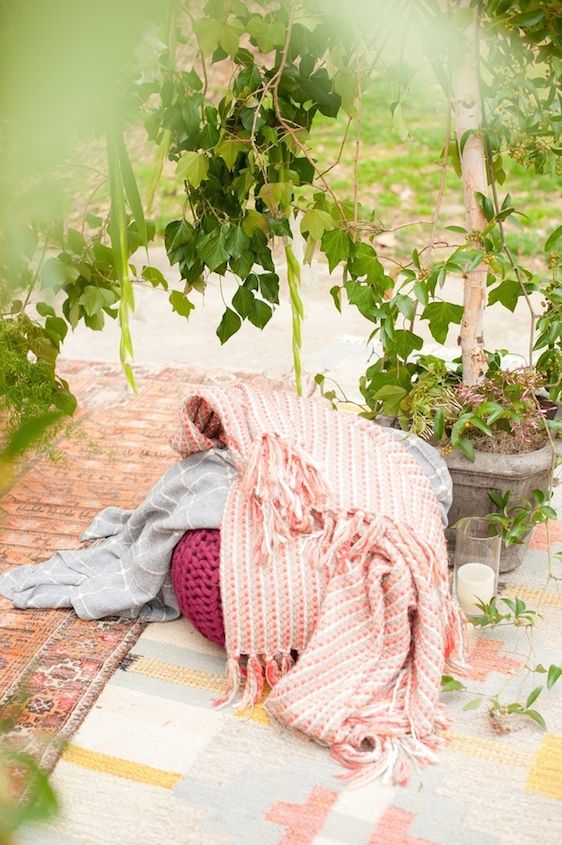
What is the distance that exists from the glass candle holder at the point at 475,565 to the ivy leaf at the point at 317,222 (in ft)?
1.94

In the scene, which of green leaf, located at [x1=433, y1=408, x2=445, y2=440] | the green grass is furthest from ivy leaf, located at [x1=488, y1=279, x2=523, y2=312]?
the green grass

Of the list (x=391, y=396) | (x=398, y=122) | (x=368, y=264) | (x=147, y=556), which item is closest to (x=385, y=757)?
(x=147, y=556)

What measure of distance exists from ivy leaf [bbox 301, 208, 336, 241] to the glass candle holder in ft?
1.94

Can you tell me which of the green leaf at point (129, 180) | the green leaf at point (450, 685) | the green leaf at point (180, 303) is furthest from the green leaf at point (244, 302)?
the green leaf at point (129, 180)

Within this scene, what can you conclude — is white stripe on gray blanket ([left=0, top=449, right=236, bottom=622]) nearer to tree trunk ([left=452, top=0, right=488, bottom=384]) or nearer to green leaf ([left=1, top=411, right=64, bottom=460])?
tree trunk ([left=452, top=0, right=488, bottom=384])

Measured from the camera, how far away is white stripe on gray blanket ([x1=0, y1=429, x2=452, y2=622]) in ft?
5.72

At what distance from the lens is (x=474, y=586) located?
1738mm

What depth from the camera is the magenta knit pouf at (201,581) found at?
1.64 meters

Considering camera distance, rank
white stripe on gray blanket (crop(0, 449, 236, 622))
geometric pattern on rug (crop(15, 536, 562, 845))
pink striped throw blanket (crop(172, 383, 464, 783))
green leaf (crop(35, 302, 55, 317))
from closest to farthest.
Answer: green leaf (crop(35, 302, 55, 317)) → geometric pattern on rug (crop(15, 536, 562, 845)) → pink striped throw blanket (crop(172, 383, 464, 783)) → white stripe on gray blanket (crop(0, 449, 236, 622))

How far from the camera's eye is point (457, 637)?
5.49 ft

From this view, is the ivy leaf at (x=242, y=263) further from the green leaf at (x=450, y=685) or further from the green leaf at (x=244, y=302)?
the green leaf at (x=450, y=685)

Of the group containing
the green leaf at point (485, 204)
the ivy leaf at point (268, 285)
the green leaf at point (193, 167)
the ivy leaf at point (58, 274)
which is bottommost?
the ivy leaf at point (268, 285)

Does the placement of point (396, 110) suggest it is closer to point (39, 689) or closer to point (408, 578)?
point (408, 578)

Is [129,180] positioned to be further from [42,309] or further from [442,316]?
[442,316]
